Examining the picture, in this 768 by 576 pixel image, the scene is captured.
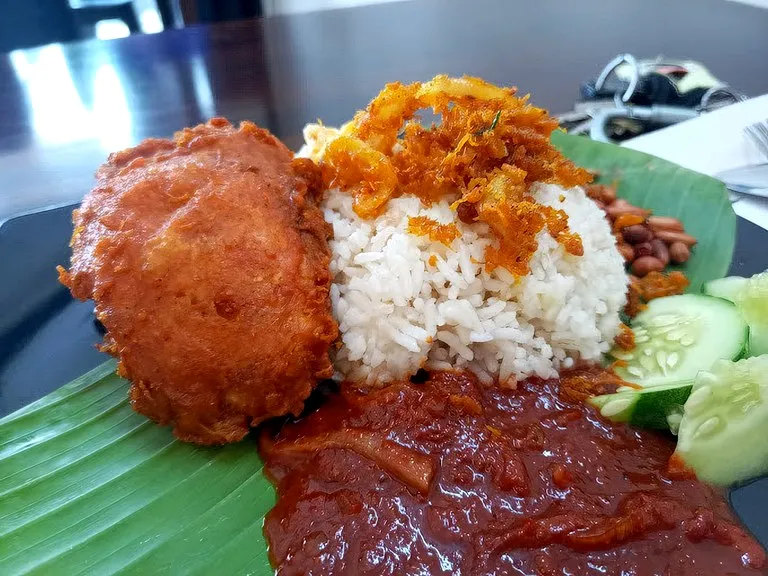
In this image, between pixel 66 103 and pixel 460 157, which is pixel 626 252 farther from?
pixel 66 103

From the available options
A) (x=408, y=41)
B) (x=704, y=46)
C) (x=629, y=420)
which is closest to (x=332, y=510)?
(x=629, y=420)

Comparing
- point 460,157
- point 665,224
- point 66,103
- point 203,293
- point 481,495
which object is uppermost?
point 460,157

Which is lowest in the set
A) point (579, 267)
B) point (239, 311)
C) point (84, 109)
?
point (84, 109)

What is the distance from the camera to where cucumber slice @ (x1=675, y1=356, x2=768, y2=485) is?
79.6 inches

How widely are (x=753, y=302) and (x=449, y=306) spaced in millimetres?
1375

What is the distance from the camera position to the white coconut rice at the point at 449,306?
243 cm

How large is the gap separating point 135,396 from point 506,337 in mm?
1480

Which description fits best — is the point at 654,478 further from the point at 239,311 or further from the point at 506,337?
the point at 239,311

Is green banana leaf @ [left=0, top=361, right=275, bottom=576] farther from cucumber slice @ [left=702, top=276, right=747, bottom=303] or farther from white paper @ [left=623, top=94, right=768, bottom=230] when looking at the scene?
white paper @ [left=623, top=94, right=768, bottom=230]

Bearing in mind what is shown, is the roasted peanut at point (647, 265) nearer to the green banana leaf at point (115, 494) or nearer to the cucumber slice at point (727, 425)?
the cucumber slice at point (727, 425)

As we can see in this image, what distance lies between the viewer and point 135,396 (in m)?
2.07

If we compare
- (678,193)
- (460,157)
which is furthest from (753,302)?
(460,157)

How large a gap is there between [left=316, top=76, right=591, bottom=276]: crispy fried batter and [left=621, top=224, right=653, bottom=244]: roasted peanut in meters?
0.65

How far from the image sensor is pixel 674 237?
309 cm
